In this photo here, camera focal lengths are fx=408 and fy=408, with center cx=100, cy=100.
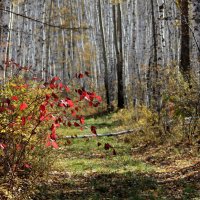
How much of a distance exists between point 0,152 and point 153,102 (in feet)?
20.9

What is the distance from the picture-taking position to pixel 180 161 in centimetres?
823

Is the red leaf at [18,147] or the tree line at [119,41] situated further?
the tree line at [119,41]

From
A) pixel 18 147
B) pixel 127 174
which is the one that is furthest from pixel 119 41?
pixel 18 147

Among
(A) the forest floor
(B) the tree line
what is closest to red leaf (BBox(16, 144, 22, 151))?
(A) the forest floor

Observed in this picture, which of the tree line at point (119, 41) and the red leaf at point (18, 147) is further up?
the tree line at point (119, 41)

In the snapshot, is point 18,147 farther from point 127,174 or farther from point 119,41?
point 119,41

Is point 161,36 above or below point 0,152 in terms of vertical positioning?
above

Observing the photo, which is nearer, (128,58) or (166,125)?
(166,125)

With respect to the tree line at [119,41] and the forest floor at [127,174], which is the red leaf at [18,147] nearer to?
the forest floor at [127,174]

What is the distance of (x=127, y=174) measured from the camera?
7289 mm

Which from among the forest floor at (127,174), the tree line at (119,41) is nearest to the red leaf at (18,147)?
the forest floor at (127,174)

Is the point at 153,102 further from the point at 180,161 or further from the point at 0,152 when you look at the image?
the point at 0,152

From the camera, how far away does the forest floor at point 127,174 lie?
6.00 metres

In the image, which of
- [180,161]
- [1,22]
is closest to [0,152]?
[1,22]
